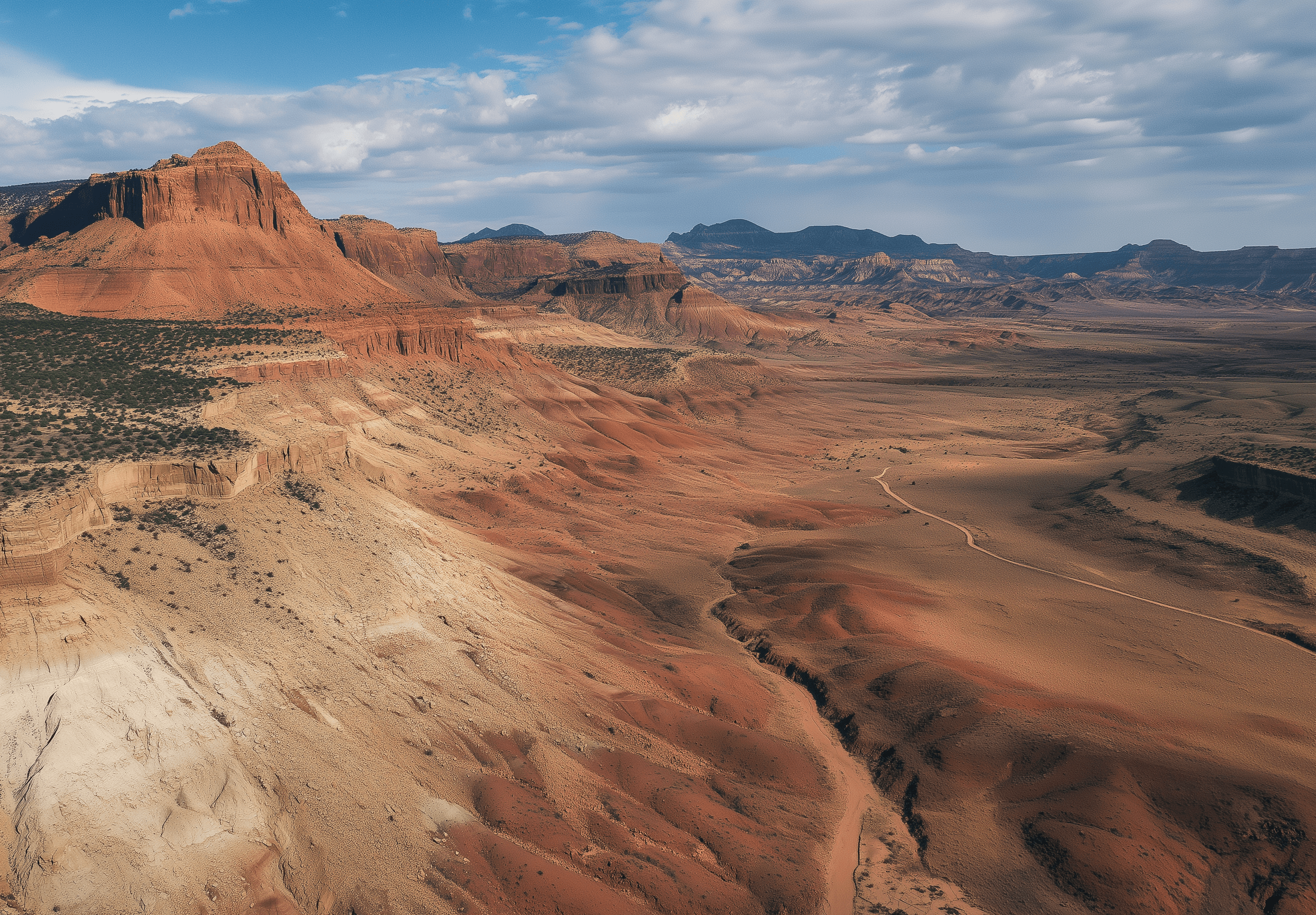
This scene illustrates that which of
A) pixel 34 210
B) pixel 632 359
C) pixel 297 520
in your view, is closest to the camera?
pixel 297 520

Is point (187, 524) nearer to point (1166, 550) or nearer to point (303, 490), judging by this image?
point (303, 490)

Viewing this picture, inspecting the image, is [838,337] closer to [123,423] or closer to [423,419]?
[423,419]

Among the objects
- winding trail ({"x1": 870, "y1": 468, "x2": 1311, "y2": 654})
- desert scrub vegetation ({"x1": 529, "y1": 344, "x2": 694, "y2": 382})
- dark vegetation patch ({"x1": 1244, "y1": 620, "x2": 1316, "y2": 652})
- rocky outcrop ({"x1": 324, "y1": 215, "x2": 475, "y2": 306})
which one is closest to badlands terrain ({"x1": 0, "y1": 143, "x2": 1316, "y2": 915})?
dark vegetation patch ({"x1": 1244, "y1": 620, "x2": 1316, "y2": 652})

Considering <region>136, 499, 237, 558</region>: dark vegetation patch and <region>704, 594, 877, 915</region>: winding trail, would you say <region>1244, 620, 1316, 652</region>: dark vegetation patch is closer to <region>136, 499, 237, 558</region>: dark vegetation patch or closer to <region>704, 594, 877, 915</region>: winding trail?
<region>704, 594, 877, 915</region>: winding trail

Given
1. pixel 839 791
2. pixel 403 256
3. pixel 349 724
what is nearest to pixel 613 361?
pixel 403 256

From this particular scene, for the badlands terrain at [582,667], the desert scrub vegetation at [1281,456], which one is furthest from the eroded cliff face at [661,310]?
the desert scrub vegetation at [1281,456]

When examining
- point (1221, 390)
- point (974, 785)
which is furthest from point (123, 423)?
point (1221, 390)
